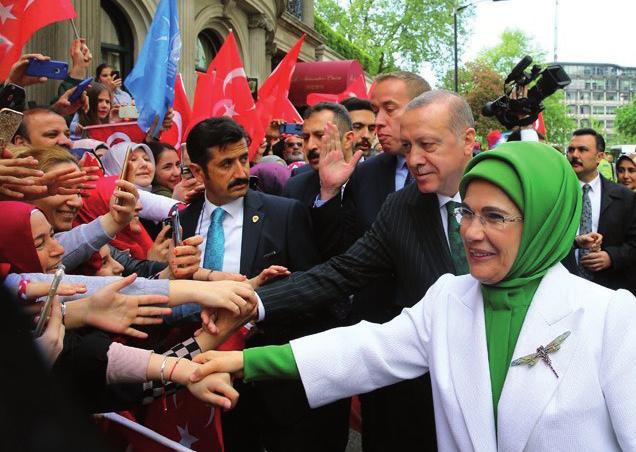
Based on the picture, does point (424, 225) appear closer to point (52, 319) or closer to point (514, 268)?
point (514, 268)

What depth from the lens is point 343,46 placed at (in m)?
34.8

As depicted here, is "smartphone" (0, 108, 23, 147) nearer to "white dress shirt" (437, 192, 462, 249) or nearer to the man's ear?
the man's ear

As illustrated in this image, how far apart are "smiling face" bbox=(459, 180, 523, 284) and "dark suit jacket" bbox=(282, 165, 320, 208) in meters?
2.15

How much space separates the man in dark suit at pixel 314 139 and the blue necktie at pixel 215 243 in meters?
0.87

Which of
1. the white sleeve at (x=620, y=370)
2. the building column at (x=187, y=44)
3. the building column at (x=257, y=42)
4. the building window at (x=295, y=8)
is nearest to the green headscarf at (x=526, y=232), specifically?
the white sleeve at (x=620, y=370)

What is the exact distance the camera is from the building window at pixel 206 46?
59.3ft

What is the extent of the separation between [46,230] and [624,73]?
181853 millimetres

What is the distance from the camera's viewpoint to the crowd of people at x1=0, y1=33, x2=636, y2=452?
215 cm

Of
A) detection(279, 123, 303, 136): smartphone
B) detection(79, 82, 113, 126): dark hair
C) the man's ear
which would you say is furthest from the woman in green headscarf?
detection(279, 123, 303, 136): smartphone

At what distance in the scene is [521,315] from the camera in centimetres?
226

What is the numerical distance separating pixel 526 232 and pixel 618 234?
3979 millimetres

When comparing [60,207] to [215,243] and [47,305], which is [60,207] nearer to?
[215,243]

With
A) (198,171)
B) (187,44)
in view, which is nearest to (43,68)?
(198,171)

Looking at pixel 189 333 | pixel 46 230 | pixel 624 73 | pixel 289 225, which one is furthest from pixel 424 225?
pixel 624 73
